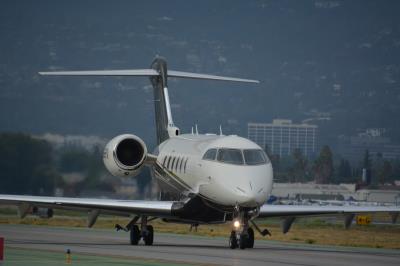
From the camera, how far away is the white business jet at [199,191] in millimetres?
32062

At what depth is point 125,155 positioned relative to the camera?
35844mm

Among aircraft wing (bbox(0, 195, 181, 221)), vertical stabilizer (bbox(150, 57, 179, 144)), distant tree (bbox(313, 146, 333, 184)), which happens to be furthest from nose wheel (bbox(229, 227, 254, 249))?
distant tree (bbox(313, 146, 333, 184))

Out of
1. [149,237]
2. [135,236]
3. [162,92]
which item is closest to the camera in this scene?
[149,237]

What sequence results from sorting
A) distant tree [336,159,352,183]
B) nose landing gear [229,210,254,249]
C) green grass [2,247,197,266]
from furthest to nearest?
distant tree [336,159,352,183], nose landing gear [229,210,254,249], green grass [2,247,197,266]

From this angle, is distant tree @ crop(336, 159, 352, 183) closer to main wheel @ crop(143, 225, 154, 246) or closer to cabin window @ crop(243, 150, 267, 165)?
main wheel @ crop(143, 225, 154, 246)

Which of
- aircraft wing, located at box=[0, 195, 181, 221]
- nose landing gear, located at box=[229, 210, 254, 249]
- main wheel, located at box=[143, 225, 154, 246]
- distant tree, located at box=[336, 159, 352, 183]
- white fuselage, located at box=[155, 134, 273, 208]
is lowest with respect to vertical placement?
distant tree, located at box=[336, 159, 352, 183]

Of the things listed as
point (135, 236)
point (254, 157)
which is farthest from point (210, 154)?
point (135, 236)

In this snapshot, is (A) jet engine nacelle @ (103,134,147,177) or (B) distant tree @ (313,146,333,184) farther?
(B) distant tree @ (313,146,333,184)

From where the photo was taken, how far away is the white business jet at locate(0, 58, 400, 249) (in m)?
32.1

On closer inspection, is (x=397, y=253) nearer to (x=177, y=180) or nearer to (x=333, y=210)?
(x=333, y=210)

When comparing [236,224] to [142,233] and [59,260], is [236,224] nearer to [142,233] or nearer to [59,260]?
[142,233]

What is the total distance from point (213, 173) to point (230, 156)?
0.67 m

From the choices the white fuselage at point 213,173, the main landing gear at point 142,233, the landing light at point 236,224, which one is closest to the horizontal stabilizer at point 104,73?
the white fuselage at point 213,173

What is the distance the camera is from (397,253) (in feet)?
110
